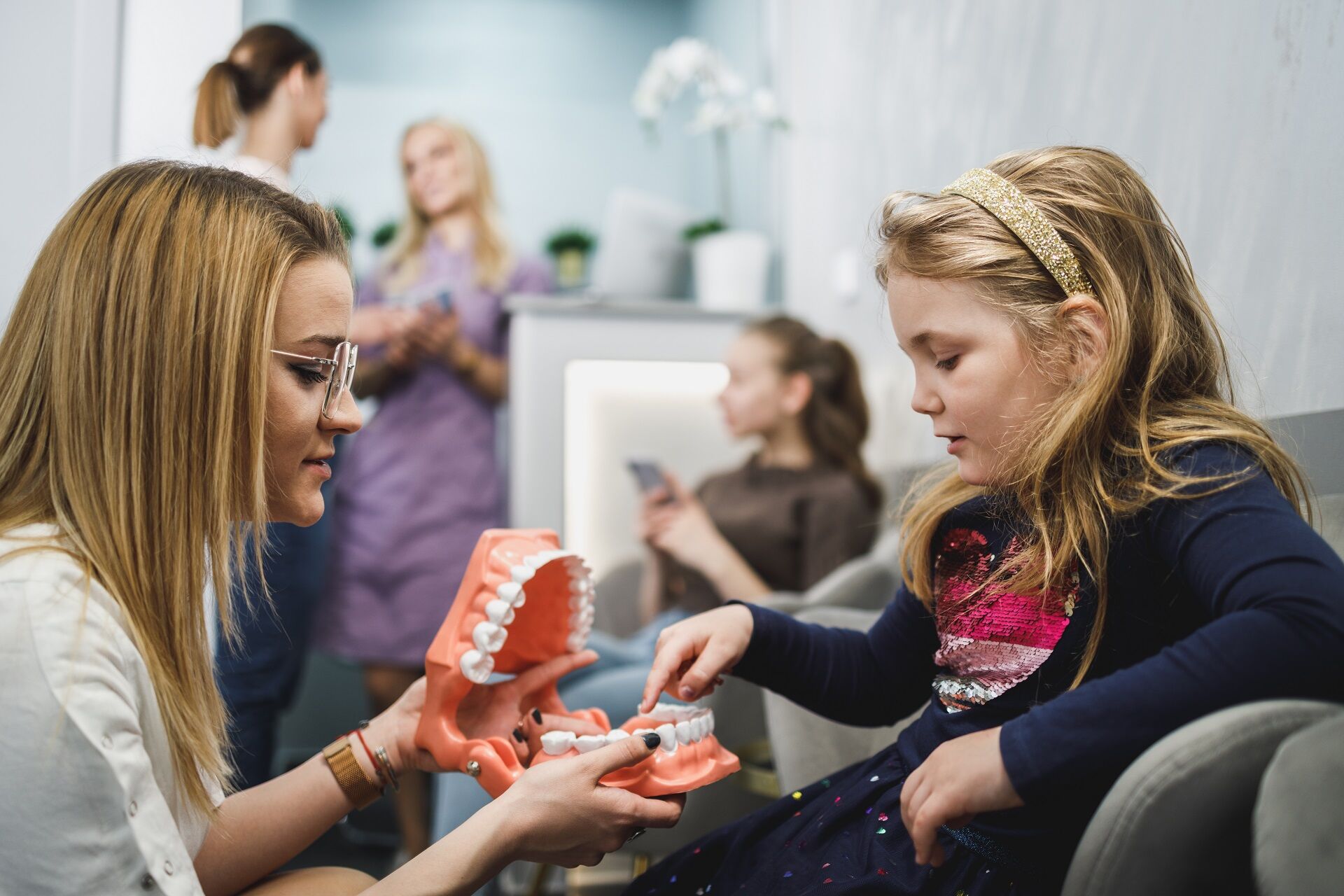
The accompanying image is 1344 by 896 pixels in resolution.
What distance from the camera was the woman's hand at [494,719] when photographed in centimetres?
103

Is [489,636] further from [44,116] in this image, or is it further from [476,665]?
[44,116]

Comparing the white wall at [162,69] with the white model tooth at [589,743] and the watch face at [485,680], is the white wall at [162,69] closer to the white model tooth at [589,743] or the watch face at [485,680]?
the watch face at [485,680]

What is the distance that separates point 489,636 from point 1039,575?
48 centimetres

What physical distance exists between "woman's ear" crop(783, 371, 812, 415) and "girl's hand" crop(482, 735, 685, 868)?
148 cm

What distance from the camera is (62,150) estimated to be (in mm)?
1723

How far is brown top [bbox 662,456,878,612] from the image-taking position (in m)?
2.15

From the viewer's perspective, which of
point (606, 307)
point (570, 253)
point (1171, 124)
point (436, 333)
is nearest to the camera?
point (1171, 124)

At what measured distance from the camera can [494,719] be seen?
41.7 inches

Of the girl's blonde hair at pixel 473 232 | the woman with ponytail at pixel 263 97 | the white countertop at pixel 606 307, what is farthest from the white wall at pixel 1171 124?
the woman with ponytail at pixel 263 97

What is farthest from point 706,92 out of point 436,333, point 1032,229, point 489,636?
point 489,636

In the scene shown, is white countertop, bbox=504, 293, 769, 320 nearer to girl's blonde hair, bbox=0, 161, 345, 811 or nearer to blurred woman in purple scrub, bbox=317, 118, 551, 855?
blurred woman in purple scrub, bbox=317, 118, 551, 855

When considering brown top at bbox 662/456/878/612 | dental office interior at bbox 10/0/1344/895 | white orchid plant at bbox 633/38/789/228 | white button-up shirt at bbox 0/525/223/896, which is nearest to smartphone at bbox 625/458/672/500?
dental office interior at bbox 10/0/1344/895

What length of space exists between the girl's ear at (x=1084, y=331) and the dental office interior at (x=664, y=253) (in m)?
0.29

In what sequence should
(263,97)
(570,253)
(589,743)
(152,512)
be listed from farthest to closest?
(570,253) < (263,97) < (589,743) < (152,512)
